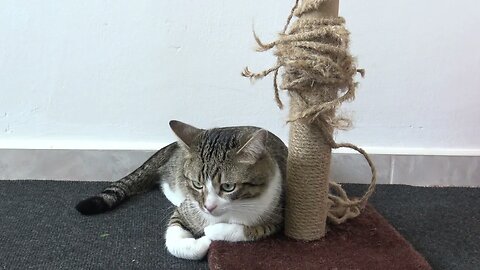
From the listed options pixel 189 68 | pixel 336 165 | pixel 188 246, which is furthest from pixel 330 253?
pixel 189 68

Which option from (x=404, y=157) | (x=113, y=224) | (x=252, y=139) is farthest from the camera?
(x=404, y=157)

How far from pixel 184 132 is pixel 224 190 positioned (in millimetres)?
186

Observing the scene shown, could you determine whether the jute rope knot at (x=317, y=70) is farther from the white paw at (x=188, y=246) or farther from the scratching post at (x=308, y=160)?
the white paw at (x=188, y=246)

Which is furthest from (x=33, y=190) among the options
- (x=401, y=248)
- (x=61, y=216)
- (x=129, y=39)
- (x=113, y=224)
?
(x=401, y=248)

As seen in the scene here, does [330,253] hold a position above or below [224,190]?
below

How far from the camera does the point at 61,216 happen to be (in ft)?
4.60

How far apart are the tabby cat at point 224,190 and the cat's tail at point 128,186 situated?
0.81 feet

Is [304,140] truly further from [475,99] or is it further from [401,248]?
[475,99]

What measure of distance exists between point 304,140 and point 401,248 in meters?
0.34

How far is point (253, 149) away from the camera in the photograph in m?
1.16

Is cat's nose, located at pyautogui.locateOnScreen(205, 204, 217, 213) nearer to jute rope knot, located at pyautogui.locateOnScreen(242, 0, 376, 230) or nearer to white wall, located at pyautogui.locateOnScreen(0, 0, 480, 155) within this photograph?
jute rope knot, located at pyautogui.locateOnScreen(242, 0, 376, 230)

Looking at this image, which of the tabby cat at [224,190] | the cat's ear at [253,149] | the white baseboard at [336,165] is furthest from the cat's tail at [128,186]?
the cat's ear at [253,149]

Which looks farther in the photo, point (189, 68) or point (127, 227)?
point (189, 68)

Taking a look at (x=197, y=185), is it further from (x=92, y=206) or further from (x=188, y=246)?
(x=92, y=206)
